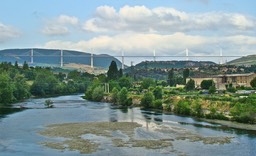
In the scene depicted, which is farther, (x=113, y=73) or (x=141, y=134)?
(x=113, y=73)

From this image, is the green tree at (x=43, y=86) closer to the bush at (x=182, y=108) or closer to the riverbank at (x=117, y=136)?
the bush at (x=182, y=108)

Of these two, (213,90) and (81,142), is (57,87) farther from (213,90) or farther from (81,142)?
(81,142)

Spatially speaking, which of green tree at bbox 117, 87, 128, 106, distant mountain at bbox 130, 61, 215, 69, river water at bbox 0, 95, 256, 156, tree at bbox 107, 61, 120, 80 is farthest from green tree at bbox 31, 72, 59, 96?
distant mountain at bbox 130, 61, 215, 69

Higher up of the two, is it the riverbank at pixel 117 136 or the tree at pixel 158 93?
the tree at pixel 158 93

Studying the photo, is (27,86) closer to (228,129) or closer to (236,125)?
(236,125)

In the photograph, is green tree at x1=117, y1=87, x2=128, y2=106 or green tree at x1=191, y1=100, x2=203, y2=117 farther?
green tree at x1=117, y1=87, x2=128, y2=106

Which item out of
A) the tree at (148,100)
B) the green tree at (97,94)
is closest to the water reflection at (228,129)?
the tree at (148,100)

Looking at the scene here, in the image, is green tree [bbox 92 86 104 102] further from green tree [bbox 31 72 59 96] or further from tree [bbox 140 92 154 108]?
tree [bbox 140 92 154 108]

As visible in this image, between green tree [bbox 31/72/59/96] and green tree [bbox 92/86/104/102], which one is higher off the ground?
green tree [bbox 31/72/59/96]

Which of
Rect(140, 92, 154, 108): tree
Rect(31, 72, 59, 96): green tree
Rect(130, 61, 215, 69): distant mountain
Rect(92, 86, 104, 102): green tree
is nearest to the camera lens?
Rect(140, 92, 154, 108): tree

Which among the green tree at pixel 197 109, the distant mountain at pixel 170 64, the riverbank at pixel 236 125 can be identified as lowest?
the riverbank at pixel 236 125

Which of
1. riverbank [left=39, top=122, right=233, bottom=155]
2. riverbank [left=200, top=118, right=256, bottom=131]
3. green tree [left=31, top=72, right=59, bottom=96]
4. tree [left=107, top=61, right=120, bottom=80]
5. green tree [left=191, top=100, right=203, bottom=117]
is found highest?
tree [left=107, top=61, right=120, bottom=80]

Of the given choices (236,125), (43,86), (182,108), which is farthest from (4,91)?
(236,125)

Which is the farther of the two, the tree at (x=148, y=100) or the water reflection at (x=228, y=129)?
the tree at (x=148, y=100)
